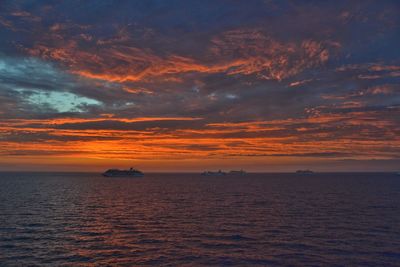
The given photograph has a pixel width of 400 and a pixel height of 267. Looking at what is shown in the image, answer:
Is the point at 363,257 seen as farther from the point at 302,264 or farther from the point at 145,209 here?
the point at 145,209

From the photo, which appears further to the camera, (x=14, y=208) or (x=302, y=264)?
(x=14, y=208)

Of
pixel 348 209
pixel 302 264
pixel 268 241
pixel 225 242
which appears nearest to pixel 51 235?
pixel 225 242

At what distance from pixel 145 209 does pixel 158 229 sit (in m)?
29.0

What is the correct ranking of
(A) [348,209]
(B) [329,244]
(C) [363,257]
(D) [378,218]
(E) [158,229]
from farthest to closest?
(A) [348,209], (D) [378,218], (E) [158,229], (B) [329,244], (C) [363,257]

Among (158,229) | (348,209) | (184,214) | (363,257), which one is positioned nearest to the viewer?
(363,257)

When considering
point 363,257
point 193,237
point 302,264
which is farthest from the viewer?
point 193,237

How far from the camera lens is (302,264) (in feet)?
130

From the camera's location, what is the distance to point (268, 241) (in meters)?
50.7

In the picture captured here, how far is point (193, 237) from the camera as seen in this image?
53344mm

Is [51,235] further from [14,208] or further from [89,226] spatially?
[14,208]

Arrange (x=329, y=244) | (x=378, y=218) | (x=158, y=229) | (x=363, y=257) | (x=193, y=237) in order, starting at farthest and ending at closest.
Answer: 1. (x=378, y=218)
2. (x=158, y=229)
3. (x=193, y=237)
4. (x=329, y=244)
5. (x=363, y=257)

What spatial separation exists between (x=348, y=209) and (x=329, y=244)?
41.9 metres

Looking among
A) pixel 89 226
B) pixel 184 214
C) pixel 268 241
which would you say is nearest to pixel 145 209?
pixel 184 214

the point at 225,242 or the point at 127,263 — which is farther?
the point at 225,242
